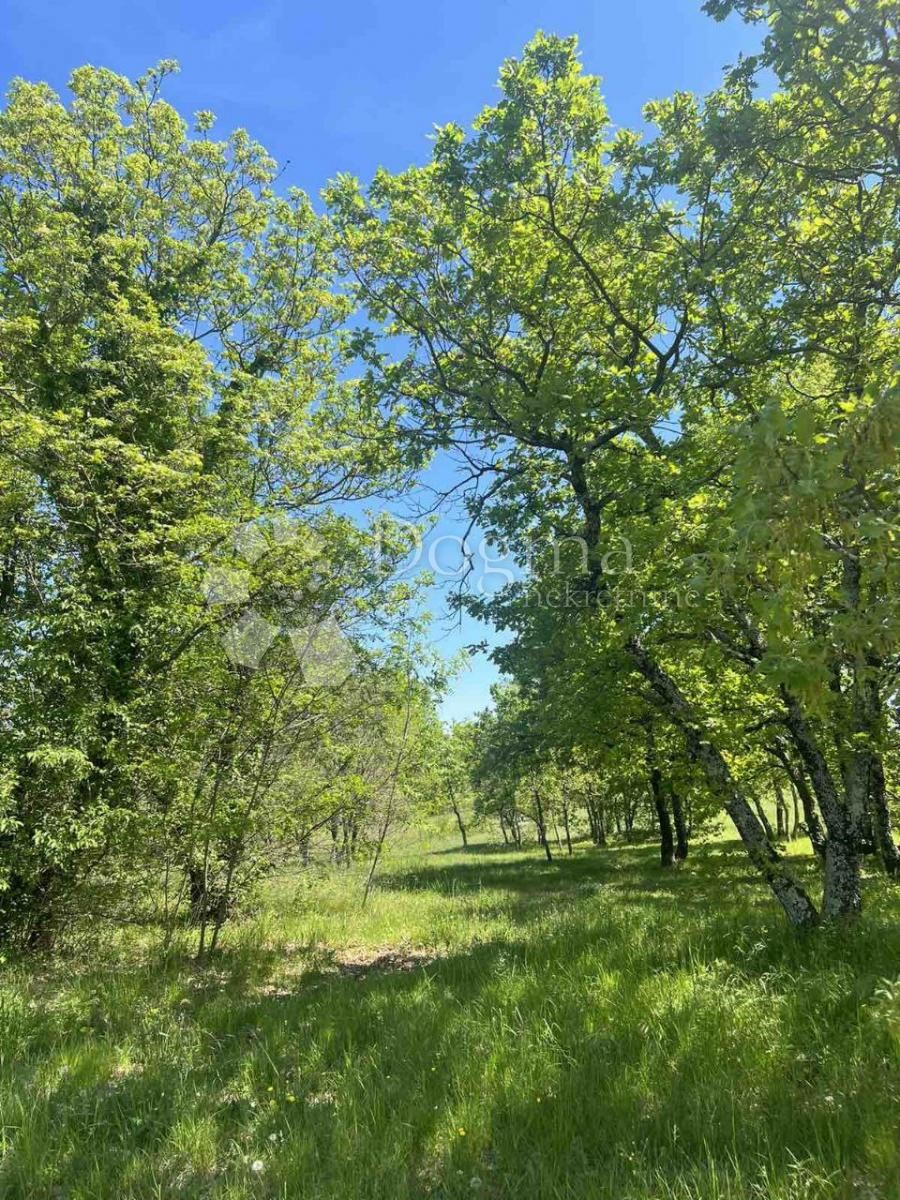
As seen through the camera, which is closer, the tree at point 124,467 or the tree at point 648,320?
the tree at point 648,320

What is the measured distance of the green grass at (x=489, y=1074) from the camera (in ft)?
8.67

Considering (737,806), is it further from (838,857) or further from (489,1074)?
(489,1074)

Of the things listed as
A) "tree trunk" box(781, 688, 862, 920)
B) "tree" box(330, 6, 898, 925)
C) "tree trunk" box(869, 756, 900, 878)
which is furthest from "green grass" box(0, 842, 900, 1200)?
"tree trunk" box(869, 756, 900, 878)

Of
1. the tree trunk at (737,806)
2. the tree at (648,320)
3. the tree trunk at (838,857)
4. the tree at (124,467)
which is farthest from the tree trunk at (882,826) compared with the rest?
the tree at (124,467)

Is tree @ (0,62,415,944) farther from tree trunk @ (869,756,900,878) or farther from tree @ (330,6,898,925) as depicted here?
tree trunk @ (869,756,900,878)

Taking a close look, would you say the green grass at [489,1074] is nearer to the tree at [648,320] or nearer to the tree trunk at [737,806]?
the tree trunk at [737,806]

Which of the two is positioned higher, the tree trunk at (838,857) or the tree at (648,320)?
the tree at (648,320)

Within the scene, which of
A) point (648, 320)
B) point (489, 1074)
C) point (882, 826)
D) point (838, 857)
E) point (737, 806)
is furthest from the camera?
point (882, 826)

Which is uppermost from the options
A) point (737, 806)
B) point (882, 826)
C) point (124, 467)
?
point (124, 467)

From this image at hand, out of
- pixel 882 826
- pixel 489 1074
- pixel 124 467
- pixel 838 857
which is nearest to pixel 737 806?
pixel 838 857

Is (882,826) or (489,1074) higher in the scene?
(882,826)

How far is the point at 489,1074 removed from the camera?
3496 millimetres

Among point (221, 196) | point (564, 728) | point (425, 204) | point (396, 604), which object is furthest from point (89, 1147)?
point (221, 196)

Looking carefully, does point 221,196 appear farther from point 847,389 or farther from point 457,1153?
point 457,1153
